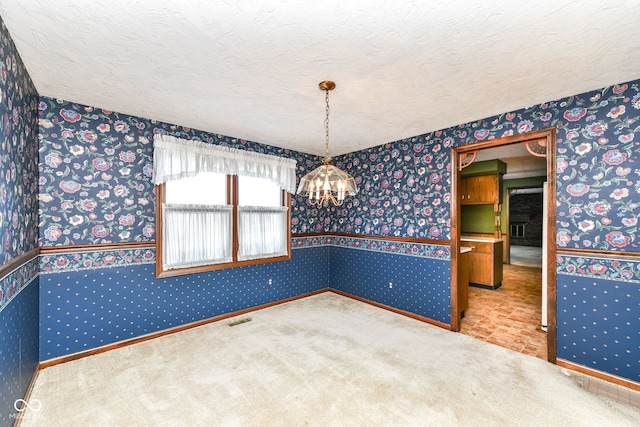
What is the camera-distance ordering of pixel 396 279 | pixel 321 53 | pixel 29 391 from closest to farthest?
pixel 321 53 < pixel 29 391 < pixel 396 279

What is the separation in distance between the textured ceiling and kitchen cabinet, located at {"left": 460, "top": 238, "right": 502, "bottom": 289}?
3080 millimetres

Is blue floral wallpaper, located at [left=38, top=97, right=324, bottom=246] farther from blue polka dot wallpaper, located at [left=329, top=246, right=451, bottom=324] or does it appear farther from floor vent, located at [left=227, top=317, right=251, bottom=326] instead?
→ blue polka dot wallpaper, located at [left=329, top=246, right=451, bottom=324]

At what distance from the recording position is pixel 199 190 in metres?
3.55

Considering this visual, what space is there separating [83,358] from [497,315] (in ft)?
15.9

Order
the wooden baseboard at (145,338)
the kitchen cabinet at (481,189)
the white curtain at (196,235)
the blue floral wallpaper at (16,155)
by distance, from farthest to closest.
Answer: the kitchen cabinet at (481,189)
the white curtain at (196,235)
the wooden baseboard at (145,338)
the blue floral wallpaper at (16,155)

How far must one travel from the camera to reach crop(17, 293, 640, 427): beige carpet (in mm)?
1927

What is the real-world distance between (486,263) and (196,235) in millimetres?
4893

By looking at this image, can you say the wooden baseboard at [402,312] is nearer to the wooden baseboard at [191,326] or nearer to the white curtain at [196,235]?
the wooden baseboard at [191,326]


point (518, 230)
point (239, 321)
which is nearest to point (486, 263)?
point (239, 321)

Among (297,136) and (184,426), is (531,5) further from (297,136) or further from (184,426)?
(184,426)

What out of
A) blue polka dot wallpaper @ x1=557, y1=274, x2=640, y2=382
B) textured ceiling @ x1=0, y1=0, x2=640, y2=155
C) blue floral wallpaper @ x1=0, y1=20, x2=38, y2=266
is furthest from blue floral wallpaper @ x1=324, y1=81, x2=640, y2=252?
blue floral wallpaper @ x1=0, y1=20, x2=38, y2=266

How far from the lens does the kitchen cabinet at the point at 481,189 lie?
576cm

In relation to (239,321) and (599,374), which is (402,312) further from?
(239,321)

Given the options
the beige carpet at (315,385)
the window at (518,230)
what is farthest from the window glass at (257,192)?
the window at (518,230)
